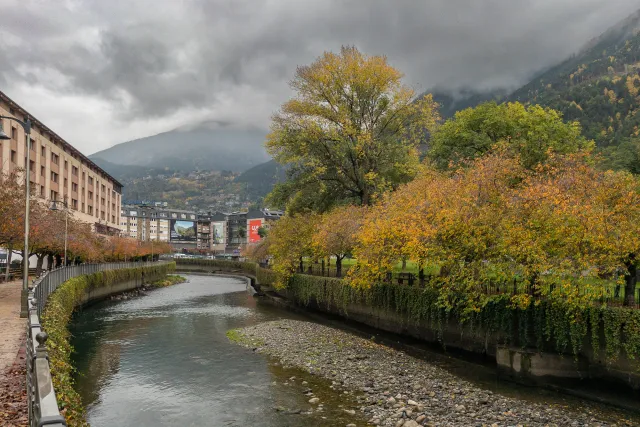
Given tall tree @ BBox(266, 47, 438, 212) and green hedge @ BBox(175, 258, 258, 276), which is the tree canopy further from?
green hedge @ BBox(175, 258, 258, 276)

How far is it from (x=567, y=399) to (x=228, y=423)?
43.7 feet

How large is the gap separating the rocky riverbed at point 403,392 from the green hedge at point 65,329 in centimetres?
889

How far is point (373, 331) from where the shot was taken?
34.1 meters

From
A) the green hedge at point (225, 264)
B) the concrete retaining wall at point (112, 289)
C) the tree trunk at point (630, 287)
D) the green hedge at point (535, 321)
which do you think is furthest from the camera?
the green hedge at point (225, 264)

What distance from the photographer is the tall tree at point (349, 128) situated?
141ft

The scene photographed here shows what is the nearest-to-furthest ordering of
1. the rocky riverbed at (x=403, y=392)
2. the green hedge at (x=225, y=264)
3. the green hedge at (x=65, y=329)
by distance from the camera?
the green hedge at (x=65, y=329), the rocky riverbed at (x=403, y=392), the green hedge at (x=225, y=264)

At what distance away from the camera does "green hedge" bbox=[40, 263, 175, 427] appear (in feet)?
38.1

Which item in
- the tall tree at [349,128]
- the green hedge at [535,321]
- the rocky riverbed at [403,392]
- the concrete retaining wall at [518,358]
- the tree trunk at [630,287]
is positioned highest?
the tall tree at [349,128]

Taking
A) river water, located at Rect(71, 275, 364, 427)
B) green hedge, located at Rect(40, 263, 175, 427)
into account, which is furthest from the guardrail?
river water, located at Rect(71, 275, 364, 427)

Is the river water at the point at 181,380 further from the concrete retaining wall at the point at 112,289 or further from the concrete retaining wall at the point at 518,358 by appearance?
the concrete retaining wall at the point at 112,289

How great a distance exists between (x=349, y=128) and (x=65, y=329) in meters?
27.8

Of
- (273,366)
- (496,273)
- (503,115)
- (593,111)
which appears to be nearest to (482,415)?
(496,273)

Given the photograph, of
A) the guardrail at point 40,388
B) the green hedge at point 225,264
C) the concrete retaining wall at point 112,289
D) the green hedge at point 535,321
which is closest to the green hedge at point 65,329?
the concrete retaining wall at point 112,289

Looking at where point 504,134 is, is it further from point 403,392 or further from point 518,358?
point 403,392
